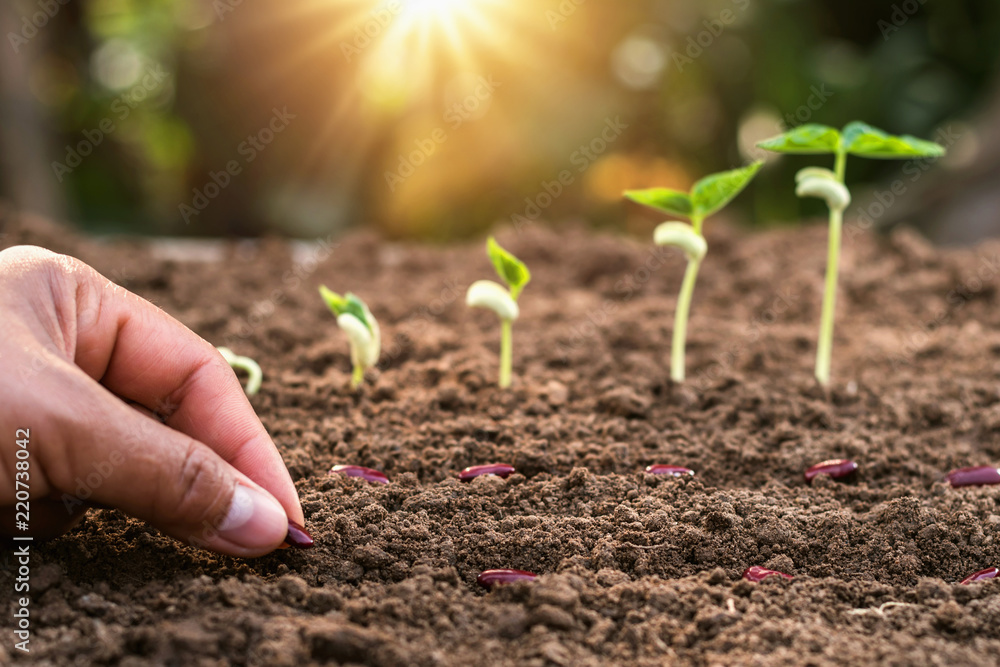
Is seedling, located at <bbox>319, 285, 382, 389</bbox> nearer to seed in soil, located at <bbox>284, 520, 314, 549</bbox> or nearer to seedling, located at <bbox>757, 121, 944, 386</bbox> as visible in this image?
seed in soil, located at <bbox>284, 520, 314, 549</bbox>

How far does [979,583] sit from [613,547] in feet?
1.60

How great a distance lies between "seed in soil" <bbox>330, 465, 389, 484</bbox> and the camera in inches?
51.9

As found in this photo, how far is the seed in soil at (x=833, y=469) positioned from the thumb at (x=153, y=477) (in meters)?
0.88

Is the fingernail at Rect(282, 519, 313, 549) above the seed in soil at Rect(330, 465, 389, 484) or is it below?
below

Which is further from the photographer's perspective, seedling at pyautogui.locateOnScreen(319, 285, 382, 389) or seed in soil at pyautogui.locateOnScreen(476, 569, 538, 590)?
seedling at pyautogui.locateOnScreen(319, 285, 382, 389)

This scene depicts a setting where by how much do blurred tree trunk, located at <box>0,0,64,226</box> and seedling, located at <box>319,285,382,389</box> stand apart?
3.43m

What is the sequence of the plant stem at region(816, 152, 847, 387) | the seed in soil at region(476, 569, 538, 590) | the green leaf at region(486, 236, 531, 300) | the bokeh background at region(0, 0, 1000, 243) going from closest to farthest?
the seed in soil at region(476, 569, 538, 590), the green leaf at region(486, 236, 531, 300), the plant stem at region(816, 152, 847, 387), the bokeh background at region(0, 0, 1000, 243)

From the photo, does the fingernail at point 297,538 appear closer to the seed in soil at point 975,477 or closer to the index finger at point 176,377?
the index finger at point 176,377

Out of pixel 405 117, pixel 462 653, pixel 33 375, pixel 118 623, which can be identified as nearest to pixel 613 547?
pixel 462 653

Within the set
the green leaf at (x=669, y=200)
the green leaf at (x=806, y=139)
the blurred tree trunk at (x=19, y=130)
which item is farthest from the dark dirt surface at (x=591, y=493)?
the blurred tree trunk at (x=19, y=130)

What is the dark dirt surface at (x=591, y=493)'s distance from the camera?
3.16 ft

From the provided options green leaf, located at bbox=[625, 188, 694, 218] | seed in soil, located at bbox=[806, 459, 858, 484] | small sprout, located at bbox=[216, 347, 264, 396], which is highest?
green leaf, located at bbox=[625, 188, 694, 218]

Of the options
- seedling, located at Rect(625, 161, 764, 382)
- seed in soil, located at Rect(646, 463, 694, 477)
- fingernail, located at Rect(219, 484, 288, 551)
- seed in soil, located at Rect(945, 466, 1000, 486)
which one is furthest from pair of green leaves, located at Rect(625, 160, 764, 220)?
fingernail, located at Rect(219, 484, 288, 551)

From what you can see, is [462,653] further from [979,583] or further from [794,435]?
[794,435]
